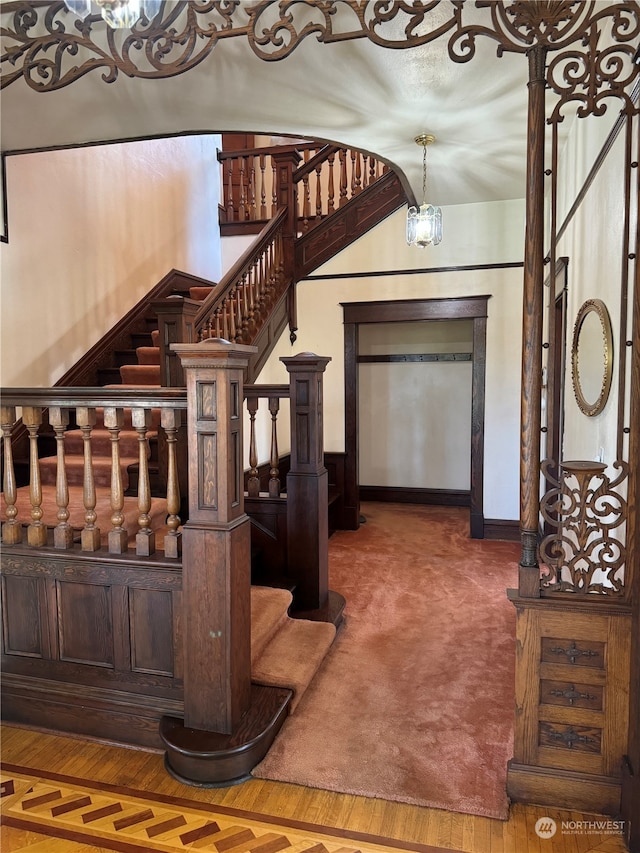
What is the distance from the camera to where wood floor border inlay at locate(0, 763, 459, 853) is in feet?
5.95

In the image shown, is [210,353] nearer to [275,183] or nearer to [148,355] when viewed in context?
[148,355]

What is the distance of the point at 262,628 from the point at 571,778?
1421 millimetres

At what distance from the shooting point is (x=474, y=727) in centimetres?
242

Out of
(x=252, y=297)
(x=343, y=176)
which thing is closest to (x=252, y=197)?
(x=343, y=176)

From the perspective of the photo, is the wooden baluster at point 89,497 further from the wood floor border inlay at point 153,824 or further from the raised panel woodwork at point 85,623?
the wood floor border inlay at point 153,824

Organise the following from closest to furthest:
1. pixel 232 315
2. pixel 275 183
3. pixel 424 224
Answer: pixel 424 224
pixel 232 315
pixel 275 183

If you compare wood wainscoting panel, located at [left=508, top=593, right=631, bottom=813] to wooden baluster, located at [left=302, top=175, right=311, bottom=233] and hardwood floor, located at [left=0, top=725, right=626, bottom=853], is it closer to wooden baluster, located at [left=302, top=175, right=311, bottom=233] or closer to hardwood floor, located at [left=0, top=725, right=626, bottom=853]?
hardwood floor, located at [left=0, top=725, right=626, bottom=853]

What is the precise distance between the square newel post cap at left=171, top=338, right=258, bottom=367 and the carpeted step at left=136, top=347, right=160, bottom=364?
2.67 m

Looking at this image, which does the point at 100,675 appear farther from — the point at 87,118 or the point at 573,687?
the point at 87,118

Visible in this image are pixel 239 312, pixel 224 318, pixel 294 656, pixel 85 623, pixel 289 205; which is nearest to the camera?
pixel 85 623

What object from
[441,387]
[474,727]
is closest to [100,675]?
[474,727]

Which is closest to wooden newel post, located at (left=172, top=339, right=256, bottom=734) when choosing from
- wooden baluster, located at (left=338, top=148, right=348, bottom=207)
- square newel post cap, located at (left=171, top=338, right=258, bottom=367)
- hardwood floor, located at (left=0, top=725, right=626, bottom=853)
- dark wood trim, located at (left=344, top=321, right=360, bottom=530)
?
square newel post cap, located at (left=171, top=338, right=258, bottom=367)

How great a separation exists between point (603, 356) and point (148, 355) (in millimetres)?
3407

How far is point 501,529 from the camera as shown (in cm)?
518
